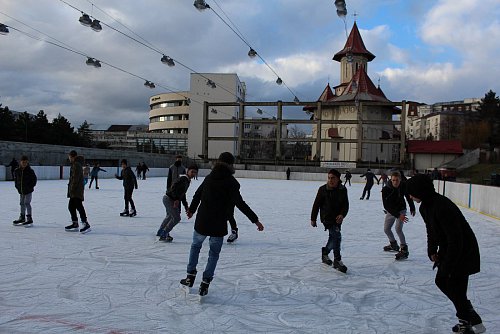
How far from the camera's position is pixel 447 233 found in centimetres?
360

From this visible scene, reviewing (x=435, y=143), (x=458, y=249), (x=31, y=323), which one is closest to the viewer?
(x=458, y=249)

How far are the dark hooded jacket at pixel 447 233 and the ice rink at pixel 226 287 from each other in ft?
2.41

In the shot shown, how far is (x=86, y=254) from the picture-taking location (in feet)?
22.0

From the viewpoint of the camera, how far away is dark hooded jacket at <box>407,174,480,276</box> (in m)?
3.59

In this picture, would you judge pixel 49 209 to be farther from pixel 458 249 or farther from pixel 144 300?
pixel 458 249

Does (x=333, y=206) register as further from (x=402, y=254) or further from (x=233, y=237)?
(x=233, y=237)

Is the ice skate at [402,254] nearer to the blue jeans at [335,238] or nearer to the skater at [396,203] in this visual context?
the skater at [396,203]

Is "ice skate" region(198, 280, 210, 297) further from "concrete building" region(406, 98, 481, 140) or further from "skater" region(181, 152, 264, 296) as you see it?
"concrete building" region(406, 98, 481, 140)

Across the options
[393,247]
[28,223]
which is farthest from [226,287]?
[28,223]

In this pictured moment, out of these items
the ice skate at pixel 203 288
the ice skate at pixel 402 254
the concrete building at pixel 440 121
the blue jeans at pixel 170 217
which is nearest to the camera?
the ice skate at pixel 203 288

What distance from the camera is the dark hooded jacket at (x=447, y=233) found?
359cm

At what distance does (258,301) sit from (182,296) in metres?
0.79

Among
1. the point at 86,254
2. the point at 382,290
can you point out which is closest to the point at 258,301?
the point at 382,290

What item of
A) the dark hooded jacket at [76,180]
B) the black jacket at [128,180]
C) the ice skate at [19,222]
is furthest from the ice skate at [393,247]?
the ice skate at [19,222]
